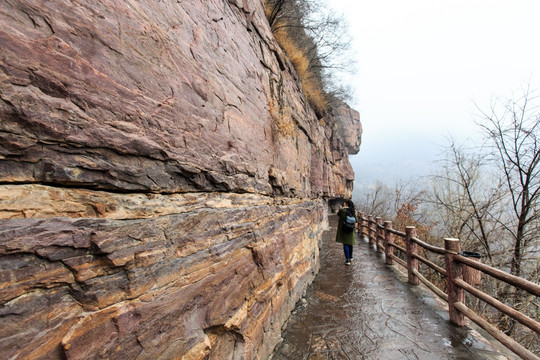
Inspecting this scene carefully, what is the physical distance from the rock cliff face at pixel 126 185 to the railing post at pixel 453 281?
3.12 meters

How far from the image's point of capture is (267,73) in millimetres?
4195

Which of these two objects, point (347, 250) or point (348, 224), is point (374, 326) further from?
point (347, 250)

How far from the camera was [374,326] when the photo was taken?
13.5 ft

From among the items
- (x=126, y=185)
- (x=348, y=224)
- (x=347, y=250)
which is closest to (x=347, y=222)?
(x=348, y=224)

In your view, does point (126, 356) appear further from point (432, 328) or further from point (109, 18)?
point (432, 328)

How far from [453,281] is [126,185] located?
4.95 meters

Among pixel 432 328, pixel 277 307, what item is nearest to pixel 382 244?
pixel 432 328

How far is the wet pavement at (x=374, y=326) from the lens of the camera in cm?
340

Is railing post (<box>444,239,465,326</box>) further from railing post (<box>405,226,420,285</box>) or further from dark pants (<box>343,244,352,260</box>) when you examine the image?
dark pants (<box>343,244,352,260</box>)

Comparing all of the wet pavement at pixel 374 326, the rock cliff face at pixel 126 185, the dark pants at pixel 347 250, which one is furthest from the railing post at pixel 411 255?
the rock cliff face at pixel 126 185

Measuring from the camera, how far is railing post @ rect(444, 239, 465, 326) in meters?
3.91

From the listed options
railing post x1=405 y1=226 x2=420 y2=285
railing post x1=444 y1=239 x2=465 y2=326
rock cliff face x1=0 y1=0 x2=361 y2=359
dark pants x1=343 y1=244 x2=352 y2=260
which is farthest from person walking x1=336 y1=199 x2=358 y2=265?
rock cliff face x1=0 y1=0 x2=361 y2=359

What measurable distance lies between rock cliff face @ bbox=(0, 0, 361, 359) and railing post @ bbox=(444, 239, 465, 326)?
3124mm

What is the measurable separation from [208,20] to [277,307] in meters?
3.94
